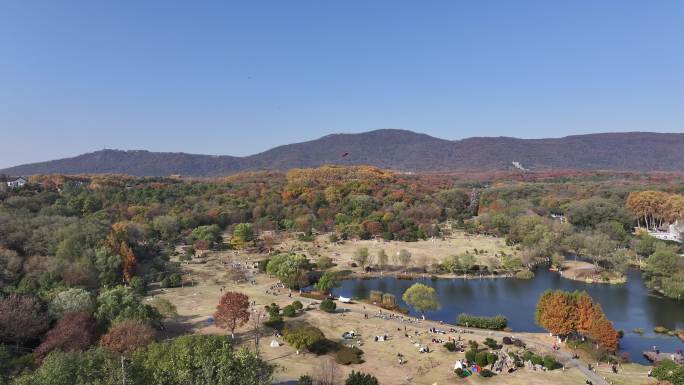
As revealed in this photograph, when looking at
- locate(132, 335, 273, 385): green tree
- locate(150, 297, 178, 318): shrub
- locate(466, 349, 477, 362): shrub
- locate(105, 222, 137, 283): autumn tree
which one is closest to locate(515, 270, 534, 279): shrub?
locate(466, 349, 477, 362): shrub

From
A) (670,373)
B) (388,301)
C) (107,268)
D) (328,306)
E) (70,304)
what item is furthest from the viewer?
(107,268)

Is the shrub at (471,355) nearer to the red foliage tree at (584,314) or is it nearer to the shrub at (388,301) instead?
the red foliage tree at (584,314)

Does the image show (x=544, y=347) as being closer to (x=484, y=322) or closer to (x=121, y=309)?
(x=484, y=322)

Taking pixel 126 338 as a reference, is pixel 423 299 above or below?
below

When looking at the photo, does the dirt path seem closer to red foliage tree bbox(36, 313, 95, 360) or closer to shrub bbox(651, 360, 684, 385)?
shrub bbox(651, 360, 684, 385)

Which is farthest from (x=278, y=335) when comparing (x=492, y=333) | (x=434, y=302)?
(x=492, y=333)

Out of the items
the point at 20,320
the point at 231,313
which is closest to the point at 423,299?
the point at 231,313
